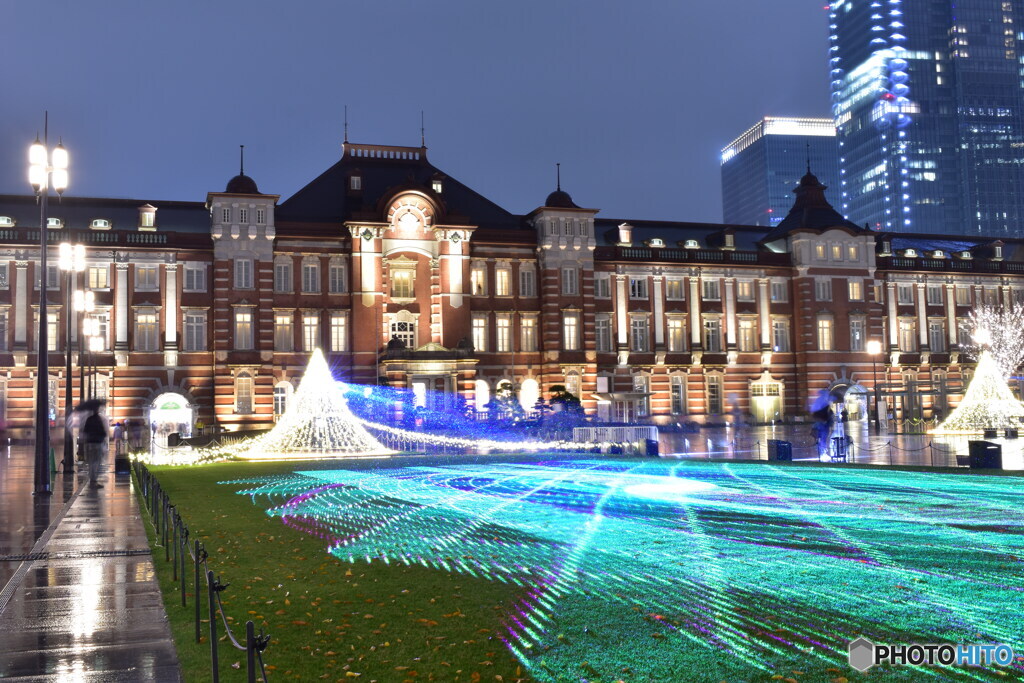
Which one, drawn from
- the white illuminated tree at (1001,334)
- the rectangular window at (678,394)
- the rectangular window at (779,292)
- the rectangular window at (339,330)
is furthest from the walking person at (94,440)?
the white illuminated tree at (1001,334)

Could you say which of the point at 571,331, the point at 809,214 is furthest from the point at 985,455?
the point at 809,214

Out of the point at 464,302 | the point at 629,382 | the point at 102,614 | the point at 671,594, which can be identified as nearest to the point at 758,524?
the point at 671,594

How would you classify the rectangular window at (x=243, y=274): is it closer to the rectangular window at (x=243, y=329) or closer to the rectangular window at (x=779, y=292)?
the rectangular window at (x=243, y=329)

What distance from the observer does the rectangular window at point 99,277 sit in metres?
50.9

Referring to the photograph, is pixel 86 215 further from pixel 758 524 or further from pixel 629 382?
pixel 758 524

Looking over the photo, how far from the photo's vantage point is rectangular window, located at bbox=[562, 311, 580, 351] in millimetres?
57312

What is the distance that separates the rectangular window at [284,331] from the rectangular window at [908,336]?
4128 centimetres

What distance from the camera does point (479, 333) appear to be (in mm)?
56375

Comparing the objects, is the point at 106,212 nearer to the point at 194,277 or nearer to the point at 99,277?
the point at 99,277

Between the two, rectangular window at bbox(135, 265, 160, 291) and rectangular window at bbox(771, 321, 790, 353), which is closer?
rectangular window at bbox(135, 265, 160, 291)

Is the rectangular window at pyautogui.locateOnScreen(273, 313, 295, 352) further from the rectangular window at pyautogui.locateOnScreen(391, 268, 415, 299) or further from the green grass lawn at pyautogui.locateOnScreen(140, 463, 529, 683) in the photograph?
the green grass lawn at pyautogui.locateOnScreen(140, 463, 529, 683)

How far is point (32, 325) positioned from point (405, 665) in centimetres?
4840

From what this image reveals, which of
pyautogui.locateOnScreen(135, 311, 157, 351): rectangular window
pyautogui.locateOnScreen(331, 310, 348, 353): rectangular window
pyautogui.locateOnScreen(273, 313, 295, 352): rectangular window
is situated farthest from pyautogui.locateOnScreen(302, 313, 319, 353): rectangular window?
pyautogui.locateOnScreen(135, 311, 157, 351): rectangular window

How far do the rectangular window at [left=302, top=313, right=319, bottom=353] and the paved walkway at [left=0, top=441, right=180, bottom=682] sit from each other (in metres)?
33.6
